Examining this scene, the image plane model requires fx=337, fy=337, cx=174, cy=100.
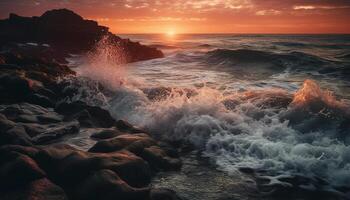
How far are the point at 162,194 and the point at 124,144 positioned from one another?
1707mm

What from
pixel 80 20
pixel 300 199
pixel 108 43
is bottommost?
pixel 300 199

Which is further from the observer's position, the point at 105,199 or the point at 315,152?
the point at 315,152

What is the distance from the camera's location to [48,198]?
4535 millimetres

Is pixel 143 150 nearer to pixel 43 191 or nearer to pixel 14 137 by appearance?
pixel 43 191

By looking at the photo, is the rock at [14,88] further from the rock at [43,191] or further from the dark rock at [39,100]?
the rock at [43,191]

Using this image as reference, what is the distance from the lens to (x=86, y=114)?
29.2ft

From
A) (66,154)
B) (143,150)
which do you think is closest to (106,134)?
(143,150)

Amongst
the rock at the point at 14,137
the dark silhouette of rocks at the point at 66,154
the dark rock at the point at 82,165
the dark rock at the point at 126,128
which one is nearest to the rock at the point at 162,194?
the dark silhouette of rocks at the point at 66,154

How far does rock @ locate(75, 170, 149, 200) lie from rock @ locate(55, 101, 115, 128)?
3819 millimetres

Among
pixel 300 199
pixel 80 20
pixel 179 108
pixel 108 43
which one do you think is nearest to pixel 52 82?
pixel 179 108

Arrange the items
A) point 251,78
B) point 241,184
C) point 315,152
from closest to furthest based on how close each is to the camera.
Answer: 1. point 241,184
2. point 315,152
3. point 251,78

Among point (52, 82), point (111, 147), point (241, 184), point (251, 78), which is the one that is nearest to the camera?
point (241, 184)

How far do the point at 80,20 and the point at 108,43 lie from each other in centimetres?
456

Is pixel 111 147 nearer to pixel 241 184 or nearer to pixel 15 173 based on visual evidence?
pixel 15 173
